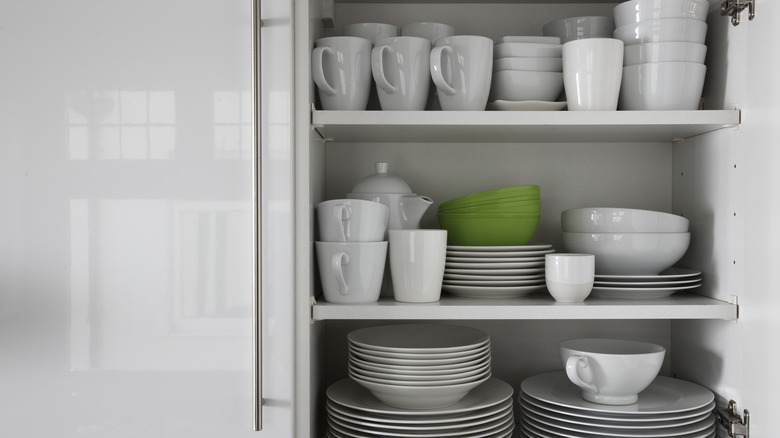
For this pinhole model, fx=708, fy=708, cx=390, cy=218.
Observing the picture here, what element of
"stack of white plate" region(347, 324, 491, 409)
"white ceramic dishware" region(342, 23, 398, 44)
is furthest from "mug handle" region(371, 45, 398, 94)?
"stack of white plate" region(347, 324, 491, 409)

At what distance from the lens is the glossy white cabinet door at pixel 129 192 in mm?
1070

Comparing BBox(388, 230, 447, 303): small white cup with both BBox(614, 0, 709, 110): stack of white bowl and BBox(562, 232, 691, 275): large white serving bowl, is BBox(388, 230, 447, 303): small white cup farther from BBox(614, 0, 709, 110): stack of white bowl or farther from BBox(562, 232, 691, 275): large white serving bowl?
BBox(614, 0, 709, 110): stack of white bowl

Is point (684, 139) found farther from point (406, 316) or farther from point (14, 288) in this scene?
point (14, 288)

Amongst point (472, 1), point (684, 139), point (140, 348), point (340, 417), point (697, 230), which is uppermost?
point (472, 1)

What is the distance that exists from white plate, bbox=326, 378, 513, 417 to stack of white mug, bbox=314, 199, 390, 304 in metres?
0.18

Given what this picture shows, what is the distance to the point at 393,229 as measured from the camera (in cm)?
124

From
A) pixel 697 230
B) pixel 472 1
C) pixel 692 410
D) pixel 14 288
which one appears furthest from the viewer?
pixel 472 1

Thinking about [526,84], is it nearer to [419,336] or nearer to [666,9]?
[666,9]

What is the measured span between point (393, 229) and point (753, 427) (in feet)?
2.17

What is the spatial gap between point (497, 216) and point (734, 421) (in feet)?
1.68

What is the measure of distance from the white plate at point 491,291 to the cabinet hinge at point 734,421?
0.37 meters

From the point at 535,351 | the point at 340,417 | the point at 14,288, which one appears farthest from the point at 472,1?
the point at 14,288

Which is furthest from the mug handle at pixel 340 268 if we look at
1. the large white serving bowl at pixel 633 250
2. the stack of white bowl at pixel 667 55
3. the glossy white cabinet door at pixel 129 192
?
the stack of white bowl at pixel 667 55

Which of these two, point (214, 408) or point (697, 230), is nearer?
point (214, 408)
